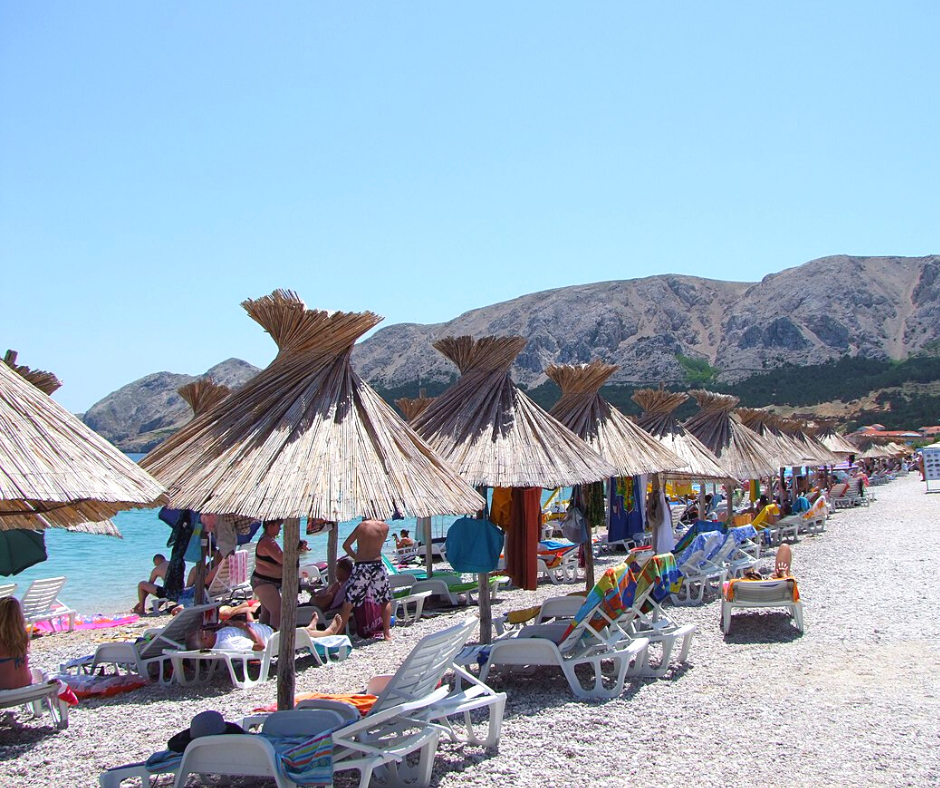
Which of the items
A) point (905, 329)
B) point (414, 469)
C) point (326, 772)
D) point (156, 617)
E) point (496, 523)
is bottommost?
point (156, 617)

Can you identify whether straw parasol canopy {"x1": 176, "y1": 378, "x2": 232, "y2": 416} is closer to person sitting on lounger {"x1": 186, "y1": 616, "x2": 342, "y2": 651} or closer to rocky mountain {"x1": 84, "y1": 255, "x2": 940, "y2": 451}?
person sitting on lounger {"x1": 186, "y1": 616, "x2": 342, "y2": 651}

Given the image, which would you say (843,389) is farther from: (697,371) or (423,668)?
(423,668)

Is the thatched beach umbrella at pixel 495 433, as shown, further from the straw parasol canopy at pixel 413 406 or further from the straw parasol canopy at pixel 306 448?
the straw parasol canopy at pixel 413 406

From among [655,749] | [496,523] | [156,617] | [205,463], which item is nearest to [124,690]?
[205,463]

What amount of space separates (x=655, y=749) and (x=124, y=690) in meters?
4.19

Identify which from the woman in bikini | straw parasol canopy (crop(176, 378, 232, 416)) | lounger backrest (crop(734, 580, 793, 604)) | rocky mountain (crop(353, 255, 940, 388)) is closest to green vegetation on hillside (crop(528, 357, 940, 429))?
rocky mountain (crop(353, 255, 940, 388))

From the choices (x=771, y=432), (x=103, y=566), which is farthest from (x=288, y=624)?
(x=103, y=566)

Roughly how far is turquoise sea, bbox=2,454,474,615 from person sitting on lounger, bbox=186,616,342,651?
18.3 feet

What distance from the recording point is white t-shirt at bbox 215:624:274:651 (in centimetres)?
641

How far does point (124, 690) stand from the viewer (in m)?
6.42

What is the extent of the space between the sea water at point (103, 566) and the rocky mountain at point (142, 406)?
64323 millimetres

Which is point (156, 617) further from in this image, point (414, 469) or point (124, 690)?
point (414, 469)

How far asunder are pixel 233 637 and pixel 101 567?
2280 centimetres

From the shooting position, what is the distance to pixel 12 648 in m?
5.08
